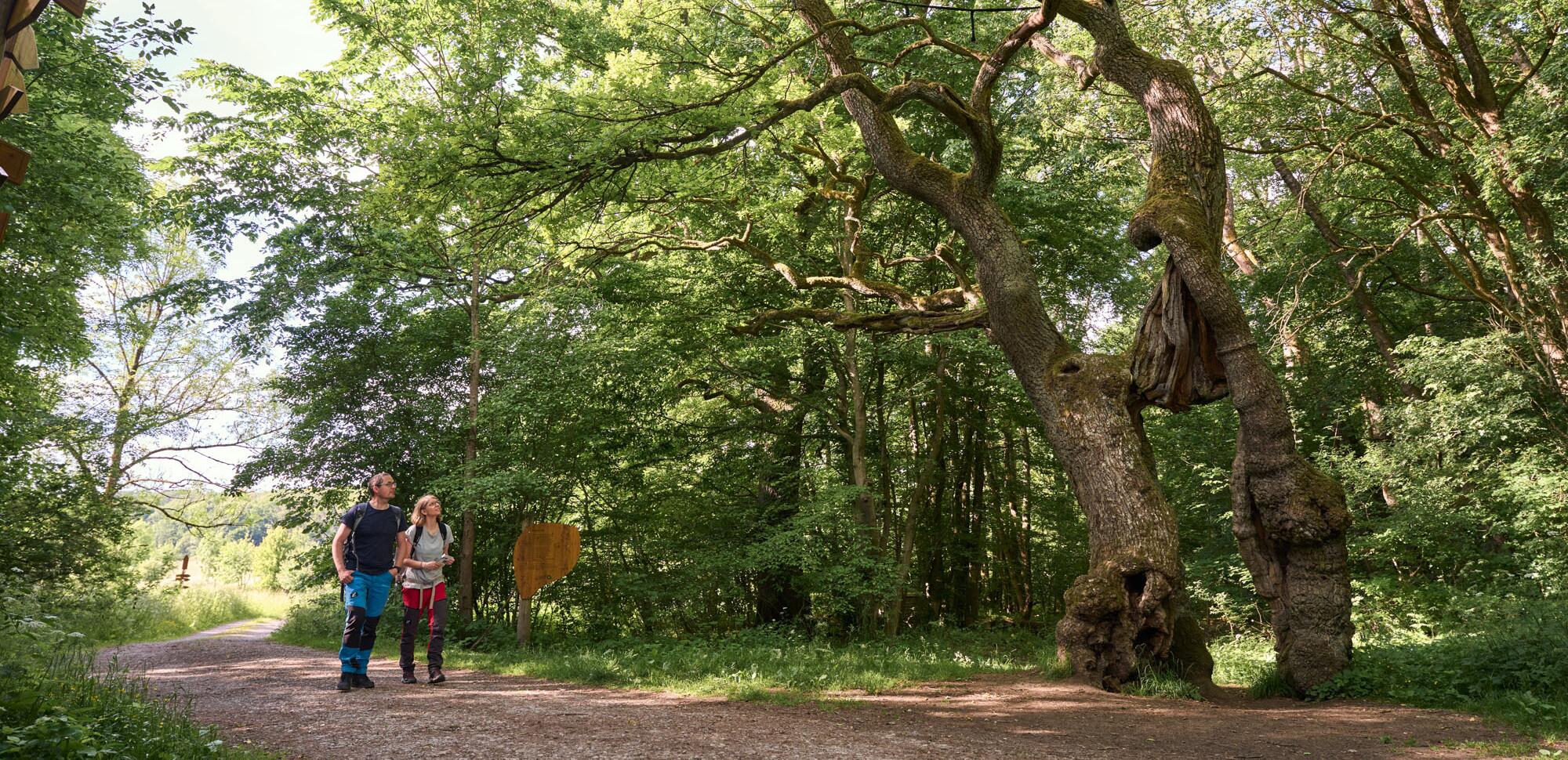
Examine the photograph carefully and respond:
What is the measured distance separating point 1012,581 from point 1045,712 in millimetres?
13216

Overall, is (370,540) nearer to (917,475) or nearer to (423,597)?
(423,597)

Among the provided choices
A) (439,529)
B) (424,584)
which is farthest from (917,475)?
(424,584)

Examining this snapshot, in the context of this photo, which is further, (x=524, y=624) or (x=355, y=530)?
(x=524, y=624)

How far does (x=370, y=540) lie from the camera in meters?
7.20

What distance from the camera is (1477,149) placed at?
9945mm

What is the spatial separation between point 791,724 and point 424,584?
365 cm

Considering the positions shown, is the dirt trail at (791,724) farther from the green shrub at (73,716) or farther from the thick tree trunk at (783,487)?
the thick tree trunk at (783,487)

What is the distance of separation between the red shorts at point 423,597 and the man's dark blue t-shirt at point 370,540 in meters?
0.33

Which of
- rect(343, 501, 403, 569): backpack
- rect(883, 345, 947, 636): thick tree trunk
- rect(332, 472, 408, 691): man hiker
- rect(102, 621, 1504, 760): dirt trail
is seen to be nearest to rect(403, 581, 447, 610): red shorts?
rect(332, 472, 408, 691): man hiker

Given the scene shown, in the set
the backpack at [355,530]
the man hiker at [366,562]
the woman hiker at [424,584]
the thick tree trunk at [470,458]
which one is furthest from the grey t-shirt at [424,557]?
the thick tree trunk at [470,458]

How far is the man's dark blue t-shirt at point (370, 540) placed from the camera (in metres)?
7.17

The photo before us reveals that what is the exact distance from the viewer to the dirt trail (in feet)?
15.9

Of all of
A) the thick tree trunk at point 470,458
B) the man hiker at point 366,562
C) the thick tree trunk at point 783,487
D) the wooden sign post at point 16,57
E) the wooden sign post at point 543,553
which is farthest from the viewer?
the thick tree trunk at point 783,487

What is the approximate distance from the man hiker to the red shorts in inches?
7.3
